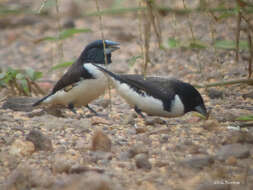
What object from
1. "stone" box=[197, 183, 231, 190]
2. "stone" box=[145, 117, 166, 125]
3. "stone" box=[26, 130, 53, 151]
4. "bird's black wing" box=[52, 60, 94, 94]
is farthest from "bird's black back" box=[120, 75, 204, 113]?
"stone" box=[197, 183, 231, 190]

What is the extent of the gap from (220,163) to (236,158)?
0.37 feet

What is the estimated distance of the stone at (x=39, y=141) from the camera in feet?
10.4

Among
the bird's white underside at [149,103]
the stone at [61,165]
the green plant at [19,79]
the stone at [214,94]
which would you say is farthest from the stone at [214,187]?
the green plant at [19,79]

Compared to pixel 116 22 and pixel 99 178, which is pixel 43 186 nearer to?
pixel 99 178

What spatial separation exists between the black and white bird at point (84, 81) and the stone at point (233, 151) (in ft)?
5.53

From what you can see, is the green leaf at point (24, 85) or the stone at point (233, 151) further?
the green leaf at point (24, 85)

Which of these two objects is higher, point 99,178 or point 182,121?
point 99,178

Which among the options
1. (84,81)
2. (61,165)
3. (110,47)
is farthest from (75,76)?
(61,165)

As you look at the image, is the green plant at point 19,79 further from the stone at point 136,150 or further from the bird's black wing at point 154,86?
the stone at point 136,150

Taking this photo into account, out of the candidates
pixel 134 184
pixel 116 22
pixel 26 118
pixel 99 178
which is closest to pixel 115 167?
pixel 134 184

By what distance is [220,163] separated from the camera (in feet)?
9.25

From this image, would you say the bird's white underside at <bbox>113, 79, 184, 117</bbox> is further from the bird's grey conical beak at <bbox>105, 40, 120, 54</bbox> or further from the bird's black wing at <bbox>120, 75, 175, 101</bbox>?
the bird's grey conical beak at <bbox>105, 40, 120, 54</bbox>

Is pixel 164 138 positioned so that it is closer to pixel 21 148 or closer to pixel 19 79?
pixel 21 148

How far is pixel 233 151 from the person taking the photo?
9.50 ft
